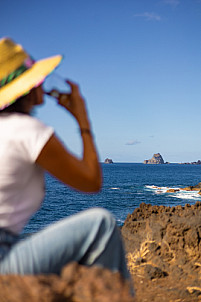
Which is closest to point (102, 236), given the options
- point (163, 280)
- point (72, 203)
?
point (163, 280)

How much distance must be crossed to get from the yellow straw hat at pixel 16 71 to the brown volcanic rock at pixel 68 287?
0.88 m

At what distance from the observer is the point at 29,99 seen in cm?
196

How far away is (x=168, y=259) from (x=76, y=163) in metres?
4.04

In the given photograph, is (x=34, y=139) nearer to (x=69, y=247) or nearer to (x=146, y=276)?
(x=69, y=247)

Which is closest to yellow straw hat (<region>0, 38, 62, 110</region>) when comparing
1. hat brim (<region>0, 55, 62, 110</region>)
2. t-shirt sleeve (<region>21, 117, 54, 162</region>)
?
hat brim (<region>0, 55, 62, 110</region>)

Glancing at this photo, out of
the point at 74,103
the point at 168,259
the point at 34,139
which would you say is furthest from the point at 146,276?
the point at 34,139

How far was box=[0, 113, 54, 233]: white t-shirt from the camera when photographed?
1694 millimetres

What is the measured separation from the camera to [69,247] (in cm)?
180

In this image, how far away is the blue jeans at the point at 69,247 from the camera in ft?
5.65

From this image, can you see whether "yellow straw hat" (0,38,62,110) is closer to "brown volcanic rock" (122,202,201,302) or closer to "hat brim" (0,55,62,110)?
"hat brim" (0,55,62,110)

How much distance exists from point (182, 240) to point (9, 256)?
4127 mm

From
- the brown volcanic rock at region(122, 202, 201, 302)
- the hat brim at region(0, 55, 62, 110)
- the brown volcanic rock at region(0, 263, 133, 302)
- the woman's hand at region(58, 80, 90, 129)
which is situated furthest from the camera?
the brown volcanic rock at region(122, 202, 201, 302)

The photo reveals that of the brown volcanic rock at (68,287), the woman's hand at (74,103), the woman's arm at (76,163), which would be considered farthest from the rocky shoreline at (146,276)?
Result: the woman's hand at (74,103)

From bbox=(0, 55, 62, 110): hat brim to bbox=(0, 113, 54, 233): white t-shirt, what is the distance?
107mm
